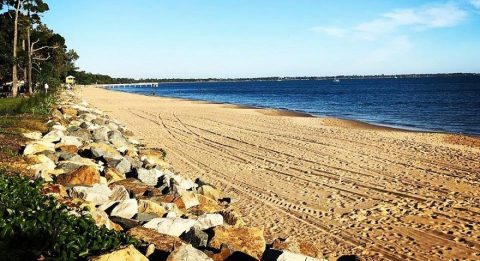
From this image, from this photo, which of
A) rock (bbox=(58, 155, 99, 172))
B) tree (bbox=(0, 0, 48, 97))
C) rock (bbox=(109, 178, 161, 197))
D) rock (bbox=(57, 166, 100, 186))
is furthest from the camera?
tree (bbox=(0, 0, 48, 97))

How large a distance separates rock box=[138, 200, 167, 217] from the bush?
5.02ft

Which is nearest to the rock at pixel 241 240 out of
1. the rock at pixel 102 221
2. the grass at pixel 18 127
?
the rock at pixel 102 221

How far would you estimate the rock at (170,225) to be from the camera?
19.9ft

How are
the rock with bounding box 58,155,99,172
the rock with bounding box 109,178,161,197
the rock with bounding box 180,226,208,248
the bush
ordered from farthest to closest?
the rock with bounding box 58,155,99,172 < the rock with bounding box 109,178,161,197 < the rock with bounding box 180,226,208,248 < the bush

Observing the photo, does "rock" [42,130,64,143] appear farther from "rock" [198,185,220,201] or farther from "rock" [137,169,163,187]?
"rock" [198,185,220,201]

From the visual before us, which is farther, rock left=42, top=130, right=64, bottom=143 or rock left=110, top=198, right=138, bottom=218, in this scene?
rock left=42, top=130, right=64, bottom=143

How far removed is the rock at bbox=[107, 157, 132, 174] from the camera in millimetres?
9996

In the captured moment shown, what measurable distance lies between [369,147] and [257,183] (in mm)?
7831

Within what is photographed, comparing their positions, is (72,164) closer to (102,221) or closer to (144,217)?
(144,217)

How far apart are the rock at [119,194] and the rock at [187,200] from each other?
940 millimetres

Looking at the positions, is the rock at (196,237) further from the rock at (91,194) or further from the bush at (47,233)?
the rock at (91,194)

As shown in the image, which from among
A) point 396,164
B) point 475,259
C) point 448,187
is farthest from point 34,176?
point 396,164

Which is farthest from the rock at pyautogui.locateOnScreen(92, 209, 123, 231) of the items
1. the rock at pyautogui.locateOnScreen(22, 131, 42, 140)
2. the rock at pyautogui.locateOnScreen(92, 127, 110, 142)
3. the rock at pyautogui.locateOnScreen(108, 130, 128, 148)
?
the rock at pyautogui.locateOnScreen(92, 127, 110, 142)

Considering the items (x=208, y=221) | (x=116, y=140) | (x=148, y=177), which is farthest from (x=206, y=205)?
(x=116, y=140)
